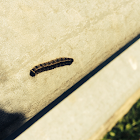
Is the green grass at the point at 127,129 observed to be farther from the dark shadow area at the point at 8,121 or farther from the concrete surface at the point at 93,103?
the dark shadow area at the point at 8,121

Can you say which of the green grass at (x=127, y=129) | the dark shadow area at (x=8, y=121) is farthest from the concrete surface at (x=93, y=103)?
the dark shadow area at (x=8, y=121)

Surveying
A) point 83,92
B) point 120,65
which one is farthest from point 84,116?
point 120,65

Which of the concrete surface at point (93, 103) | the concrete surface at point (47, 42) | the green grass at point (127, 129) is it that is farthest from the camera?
the green grass at point (127, 129)

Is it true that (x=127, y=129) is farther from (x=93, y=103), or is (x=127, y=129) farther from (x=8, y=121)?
(x=8, y=121)

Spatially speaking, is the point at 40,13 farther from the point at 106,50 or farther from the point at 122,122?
the point at 122,122

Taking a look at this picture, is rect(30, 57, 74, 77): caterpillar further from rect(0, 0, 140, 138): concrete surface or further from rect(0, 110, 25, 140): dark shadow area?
rect(0, 110, 25, 140): dark shadow area

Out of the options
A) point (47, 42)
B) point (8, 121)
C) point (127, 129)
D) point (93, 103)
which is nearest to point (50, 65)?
point (47, 42)

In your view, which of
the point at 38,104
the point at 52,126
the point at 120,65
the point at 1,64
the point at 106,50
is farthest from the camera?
the point at 120,65
